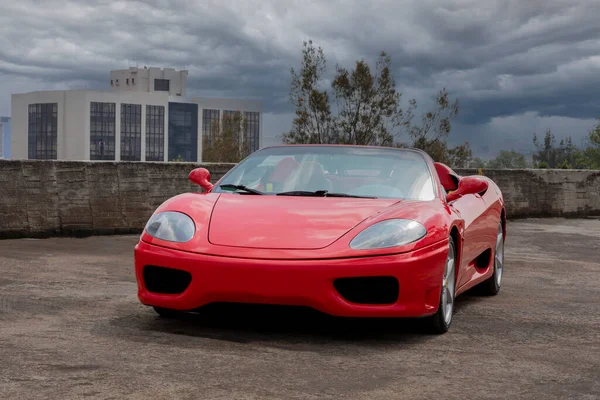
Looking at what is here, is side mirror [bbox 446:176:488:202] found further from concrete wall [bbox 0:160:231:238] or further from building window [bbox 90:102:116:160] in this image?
building window [bbox 90:102:116:160]

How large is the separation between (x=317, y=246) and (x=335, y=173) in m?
1.24

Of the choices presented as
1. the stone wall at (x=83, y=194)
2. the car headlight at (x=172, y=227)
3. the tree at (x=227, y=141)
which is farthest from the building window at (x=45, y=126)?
the car headlight at (x=172, y=227)

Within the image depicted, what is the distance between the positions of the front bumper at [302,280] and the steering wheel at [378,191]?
75 cm

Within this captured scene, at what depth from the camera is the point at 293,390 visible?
3.57 metres

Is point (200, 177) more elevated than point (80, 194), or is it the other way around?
point (200, 177)

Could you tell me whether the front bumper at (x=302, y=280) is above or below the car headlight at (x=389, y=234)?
below

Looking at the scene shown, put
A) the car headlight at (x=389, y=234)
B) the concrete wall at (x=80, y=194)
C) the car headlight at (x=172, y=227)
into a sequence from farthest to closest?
the concrete wall at (x=80, y=194)
the car headlight at (x=172, y=227)
the car headlight at (x=389, y=234)

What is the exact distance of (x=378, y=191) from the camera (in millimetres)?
5570

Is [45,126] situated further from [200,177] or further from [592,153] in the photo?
[200,177]

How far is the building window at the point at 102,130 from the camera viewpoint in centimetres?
19400

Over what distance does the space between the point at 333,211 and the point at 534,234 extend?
980 cm

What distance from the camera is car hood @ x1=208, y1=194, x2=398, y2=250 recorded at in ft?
15.5

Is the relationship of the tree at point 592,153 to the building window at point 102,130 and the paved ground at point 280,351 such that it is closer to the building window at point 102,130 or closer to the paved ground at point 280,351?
the paved ground at point 280,351

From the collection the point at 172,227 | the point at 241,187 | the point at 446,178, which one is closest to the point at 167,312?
the point at 172,227
